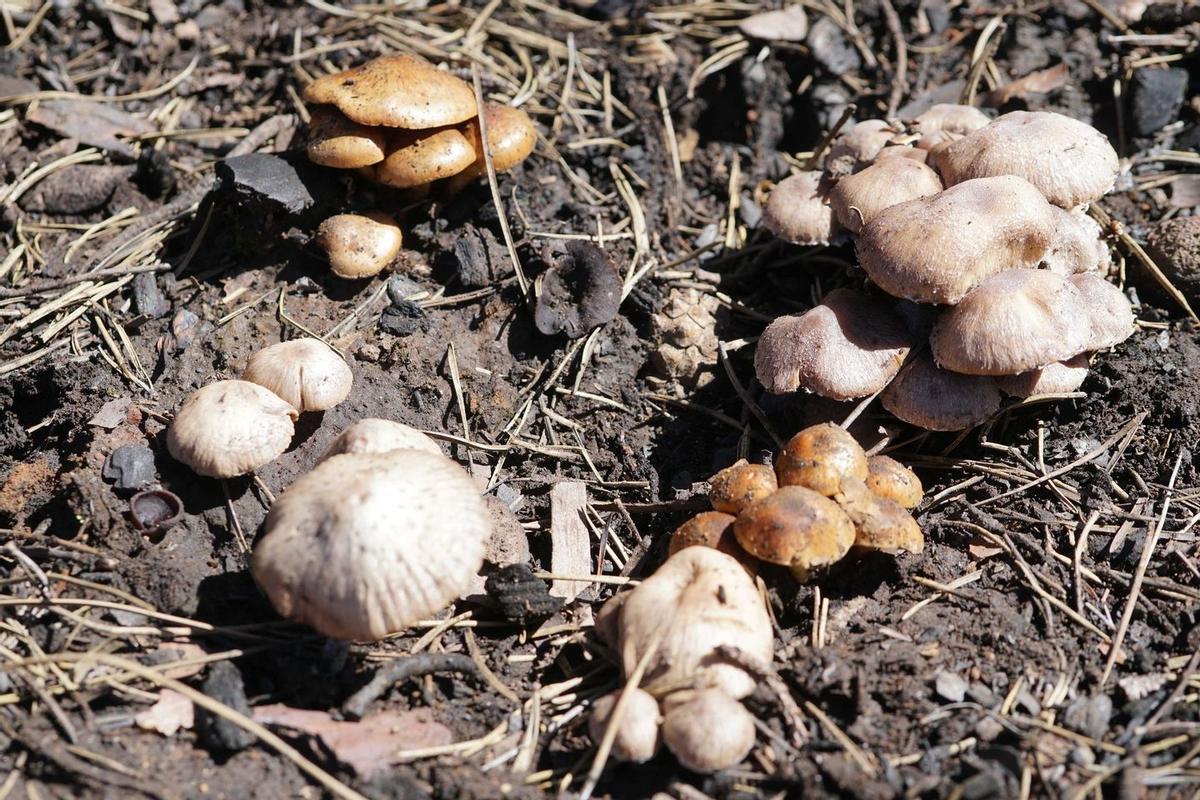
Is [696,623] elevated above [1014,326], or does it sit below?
below

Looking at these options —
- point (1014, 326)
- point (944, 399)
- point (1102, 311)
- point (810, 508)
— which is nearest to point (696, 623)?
point (810, 508)

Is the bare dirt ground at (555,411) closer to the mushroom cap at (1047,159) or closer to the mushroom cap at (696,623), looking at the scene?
the mushroom cap at (696,623)

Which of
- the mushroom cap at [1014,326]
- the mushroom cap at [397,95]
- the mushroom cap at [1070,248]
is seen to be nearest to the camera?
the mushroom cap at [1014,326]

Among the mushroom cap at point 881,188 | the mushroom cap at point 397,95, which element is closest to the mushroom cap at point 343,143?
the mushroom cap at point 397,95

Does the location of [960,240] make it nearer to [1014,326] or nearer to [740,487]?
[1014,326]

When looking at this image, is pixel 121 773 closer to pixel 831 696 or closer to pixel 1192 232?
pixel 831 696

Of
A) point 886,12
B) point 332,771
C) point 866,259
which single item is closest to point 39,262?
point 332,771
